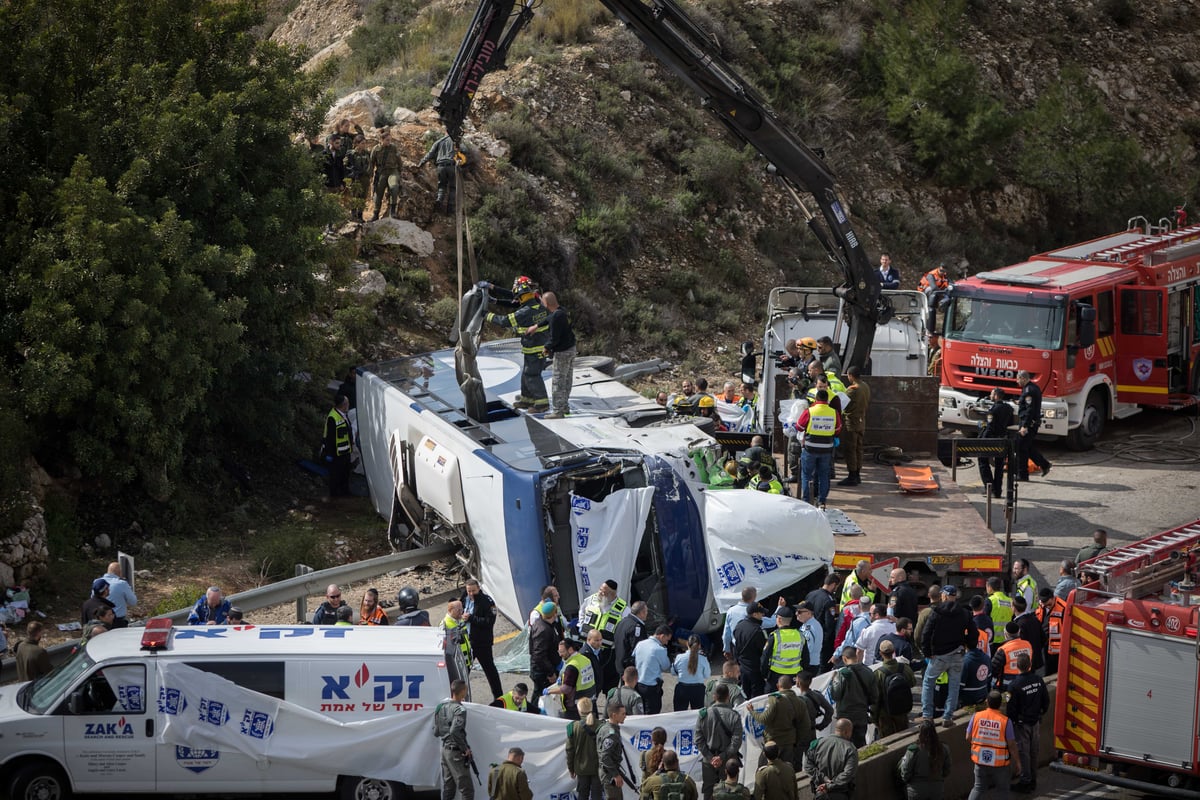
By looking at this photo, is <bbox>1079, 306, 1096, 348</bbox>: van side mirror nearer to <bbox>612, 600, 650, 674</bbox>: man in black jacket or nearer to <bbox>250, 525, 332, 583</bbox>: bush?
<bbox>612, 600, 650, 674</bbox>: man in black jacket

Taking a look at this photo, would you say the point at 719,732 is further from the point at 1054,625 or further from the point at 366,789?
the point at 1054,625

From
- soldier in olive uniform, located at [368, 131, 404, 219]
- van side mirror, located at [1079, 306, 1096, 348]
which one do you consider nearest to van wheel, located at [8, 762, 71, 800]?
soldier in olive uniform, located at [368, 131, 404, 219]

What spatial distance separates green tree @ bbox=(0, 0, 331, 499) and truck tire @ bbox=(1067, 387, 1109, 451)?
1171cm

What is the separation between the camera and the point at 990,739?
36.8ft

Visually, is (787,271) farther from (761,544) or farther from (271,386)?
(761,544)

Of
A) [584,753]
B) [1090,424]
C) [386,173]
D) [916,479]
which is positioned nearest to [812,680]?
[584,753]

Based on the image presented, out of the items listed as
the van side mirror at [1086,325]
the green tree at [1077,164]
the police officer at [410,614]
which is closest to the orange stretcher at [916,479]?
the van side mirror at [1086,325]

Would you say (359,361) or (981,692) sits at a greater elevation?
(359,361)

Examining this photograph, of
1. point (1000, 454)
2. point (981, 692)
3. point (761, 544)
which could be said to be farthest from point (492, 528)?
point (1000, 454)

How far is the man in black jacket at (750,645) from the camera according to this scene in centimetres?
1289

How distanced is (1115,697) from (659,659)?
12.1 feet

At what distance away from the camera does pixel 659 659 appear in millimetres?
12398

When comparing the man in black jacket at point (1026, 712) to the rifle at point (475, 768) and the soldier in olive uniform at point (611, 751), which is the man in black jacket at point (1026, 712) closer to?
the soldier in olive uniform at point (611, 751)

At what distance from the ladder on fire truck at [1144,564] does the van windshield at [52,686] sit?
811 cm
